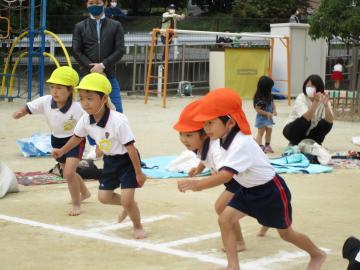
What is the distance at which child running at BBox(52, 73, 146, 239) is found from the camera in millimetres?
5965

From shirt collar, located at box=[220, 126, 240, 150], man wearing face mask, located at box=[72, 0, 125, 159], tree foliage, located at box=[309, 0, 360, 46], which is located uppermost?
tree foliage, located at box=[309, 0, 360, 46]

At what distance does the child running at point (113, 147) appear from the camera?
596 cm

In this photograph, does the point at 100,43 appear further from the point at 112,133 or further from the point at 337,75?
the point at 337,75

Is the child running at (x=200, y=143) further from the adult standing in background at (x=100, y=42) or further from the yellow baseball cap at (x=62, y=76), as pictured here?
the adult standing in background at (x=100, y=42)

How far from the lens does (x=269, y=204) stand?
4973mm

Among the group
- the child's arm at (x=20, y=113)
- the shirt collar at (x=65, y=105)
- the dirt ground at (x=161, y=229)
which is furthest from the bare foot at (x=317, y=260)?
the child's arm at (x=20, y=113)

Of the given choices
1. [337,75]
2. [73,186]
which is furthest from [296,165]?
[337,75]

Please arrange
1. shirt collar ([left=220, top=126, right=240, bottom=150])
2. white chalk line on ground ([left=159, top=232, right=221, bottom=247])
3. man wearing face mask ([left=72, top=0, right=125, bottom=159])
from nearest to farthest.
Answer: shirt collar ([left=220, top=126, right=240, bottom=150]), white chalk line on ground ([left=159, top=232, right=221, bottom=247]), man wearing face mask ([left=72, top=0, right=125, bottom=159])

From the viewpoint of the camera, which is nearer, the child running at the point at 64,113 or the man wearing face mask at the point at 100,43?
the child running at the point at 64,113

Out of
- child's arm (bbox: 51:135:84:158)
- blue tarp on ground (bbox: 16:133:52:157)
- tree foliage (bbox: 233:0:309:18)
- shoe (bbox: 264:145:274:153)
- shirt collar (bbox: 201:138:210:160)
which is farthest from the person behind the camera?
tree foliage (bbox: 233:0:309:18)

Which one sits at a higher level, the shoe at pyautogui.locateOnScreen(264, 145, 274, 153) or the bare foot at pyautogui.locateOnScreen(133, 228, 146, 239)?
the shoe at pyautogui.locateOnScreen(264, 145, 274, 153)

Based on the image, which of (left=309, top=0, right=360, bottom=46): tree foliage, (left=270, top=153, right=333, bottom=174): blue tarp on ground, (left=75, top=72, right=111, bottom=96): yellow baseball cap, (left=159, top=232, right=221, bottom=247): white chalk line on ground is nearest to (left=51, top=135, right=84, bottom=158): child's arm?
(left=75, top=72, right=111, bottom=96): yellow baseball cap

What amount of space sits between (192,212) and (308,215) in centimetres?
100

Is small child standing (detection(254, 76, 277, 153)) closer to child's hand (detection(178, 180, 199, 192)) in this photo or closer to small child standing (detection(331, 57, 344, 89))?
child's hand (detection(178, 180, 199, 192))
